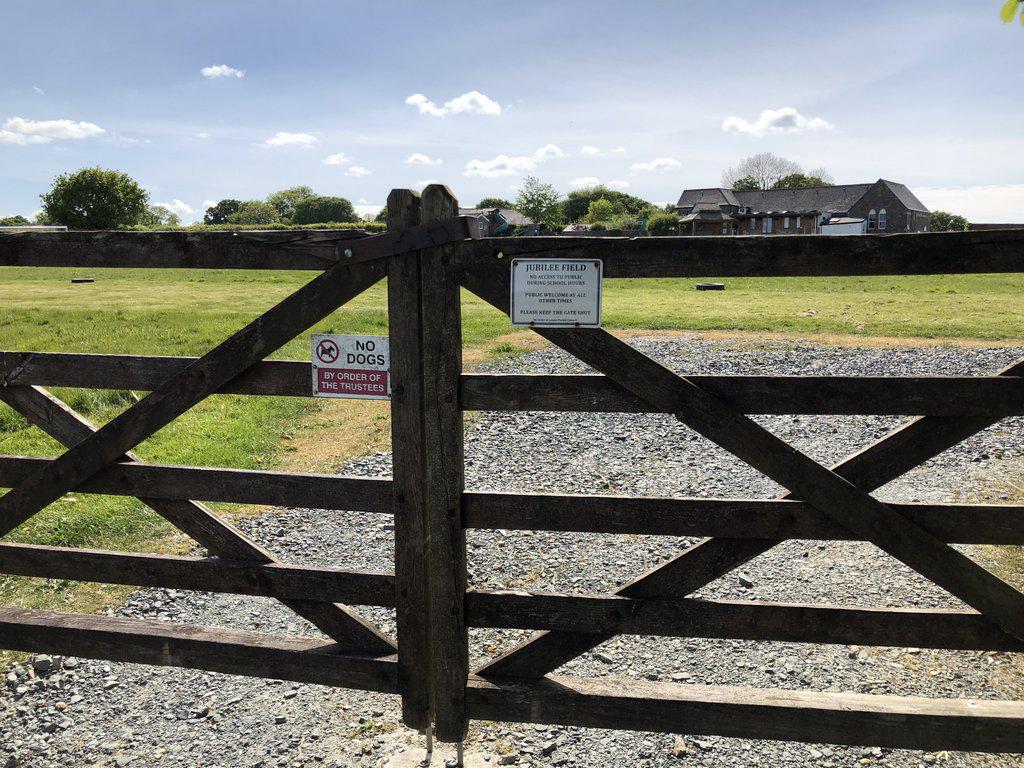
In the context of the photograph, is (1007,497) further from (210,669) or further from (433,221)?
(210,669)

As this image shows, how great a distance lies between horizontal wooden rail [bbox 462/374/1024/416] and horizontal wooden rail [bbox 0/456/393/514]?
81 centimetres

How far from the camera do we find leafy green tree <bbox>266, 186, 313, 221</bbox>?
14388cm

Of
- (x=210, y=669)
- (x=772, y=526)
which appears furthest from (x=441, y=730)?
(x=772, y=526)

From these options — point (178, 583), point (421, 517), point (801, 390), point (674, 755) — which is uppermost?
point (801, 390)

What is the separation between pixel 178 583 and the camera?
420 centimetres

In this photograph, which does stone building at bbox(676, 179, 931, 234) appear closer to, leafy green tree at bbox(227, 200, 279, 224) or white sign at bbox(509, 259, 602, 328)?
leafy green tree at bbox(227, 200, 279, 224)

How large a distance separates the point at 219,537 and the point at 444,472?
147 cm

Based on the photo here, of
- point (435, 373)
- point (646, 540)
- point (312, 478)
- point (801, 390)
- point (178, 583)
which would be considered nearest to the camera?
point (801, 390)

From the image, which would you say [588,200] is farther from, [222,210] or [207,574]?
[207,574]

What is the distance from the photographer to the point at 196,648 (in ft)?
13.8

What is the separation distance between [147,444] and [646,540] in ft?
23.7

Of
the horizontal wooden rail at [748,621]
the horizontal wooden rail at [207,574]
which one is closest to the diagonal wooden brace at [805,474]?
the horizontal wooden rail at [748,621]

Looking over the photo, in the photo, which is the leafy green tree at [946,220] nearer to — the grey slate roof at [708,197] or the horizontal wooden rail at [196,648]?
the grey slate roof at [708,197]

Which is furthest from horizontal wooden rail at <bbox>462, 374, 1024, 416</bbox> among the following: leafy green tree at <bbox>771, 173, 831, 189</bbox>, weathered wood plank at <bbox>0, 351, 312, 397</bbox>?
leafy green tree at <bbox>771, 173, 831, 189</bbox>
